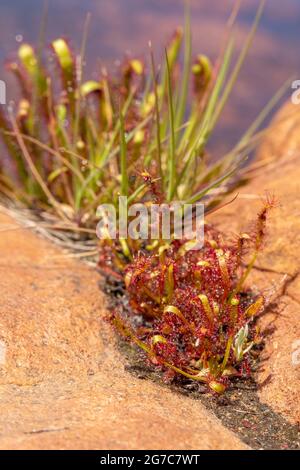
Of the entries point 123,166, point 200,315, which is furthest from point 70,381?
point 123,166

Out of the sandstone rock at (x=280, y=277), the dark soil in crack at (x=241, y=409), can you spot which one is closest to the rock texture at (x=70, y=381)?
the dark soil in crack at (x=241, y=409)

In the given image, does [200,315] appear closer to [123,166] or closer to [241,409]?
[241,409]

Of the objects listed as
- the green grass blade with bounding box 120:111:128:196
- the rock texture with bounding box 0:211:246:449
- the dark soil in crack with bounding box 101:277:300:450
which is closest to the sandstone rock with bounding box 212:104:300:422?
the dark soil in crack with bounding box 101:277:300:450

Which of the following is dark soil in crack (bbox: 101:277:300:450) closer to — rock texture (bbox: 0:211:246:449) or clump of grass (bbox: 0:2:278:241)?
rock texture (bbox: 0:211:246:449)

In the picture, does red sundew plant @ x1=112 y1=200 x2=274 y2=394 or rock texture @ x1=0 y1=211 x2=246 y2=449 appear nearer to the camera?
rock texture @ x1=0 y1=211 x2=246 y2=449

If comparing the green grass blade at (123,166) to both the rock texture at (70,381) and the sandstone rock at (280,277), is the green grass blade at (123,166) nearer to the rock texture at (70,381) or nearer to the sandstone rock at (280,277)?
the rock texture at (70,381)

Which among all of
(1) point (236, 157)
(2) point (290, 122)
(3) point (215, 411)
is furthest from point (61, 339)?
(2) point (290, 122)

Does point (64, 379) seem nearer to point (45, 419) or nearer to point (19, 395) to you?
point (19, 395)
